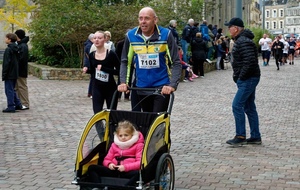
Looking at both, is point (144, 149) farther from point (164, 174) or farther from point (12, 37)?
point (12, 37)

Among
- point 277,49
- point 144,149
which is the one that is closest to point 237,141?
point 144,149

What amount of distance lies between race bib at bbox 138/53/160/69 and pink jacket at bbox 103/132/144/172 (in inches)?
40.2

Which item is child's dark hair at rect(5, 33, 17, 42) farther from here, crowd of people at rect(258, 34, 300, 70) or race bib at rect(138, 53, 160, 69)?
crowd of people at rect(258, 34, 300, 70)

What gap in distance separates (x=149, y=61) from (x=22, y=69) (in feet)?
26.1

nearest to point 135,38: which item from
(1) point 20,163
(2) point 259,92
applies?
(1) point 20,163

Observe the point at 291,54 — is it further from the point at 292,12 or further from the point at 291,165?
the point at 292,12

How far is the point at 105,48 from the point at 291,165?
314 cm

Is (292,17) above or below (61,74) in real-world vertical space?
above

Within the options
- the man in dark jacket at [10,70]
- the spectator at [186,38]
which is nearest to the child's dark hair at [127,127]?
the man in dark jacket at [10,70]

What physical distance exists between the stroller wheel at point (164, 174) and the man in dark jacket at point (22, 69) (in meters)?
8.55

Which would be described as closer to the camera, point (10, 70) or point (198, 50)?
point (10, 70)

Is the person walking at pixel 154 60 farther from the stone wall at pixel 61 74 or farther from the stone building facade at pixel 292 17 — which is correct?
the stone building facade at pixel 292 17

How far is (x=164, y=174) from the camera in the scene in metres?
6.76

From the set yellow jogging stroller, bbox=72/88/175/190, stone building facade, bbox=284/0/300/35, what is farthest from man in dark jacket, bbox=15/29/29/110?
stone building facade, bbox=284/0/300/35
